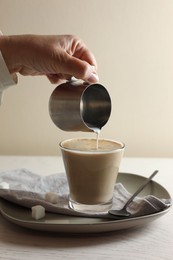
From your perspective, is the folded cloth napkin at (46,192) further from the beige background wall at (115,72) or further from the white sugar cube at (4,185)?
the beige background wall at (115,72)

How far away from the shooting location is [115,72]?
4.01 feet

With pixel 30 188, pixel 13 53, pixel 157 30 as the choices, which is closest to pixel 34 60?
pixel 13 53

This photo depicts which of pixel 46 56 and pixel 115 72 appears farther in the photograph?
pixel 115 72

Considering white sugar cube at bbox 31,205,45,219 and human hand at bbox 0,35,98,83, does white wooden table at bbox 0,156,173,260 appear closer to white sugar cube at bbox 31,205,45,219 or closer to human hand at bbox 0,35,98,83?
white sugar cube at bbox 31,205,45,219

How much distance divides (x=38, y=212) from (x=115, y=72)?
0.68 m

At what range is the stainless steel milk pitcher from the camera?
2.15 feet

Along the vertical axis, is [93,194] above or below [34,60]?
below

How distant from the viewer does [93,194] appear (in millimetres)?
695

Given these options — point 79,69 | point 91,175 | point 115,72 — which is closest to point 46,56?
point 79,69

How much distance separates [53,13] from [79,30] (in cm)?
9

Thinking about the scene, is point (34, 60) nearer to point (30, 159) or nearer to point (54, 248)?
point (54, 248)

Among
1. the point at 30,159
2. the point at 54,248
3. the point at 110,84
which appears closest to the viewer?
the point at 54,248

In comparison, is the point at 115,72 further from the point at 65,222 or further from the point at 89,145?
the point at 65,222

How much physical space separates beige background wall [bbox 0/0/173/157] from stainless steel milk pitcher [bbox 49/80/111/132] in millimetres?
525
